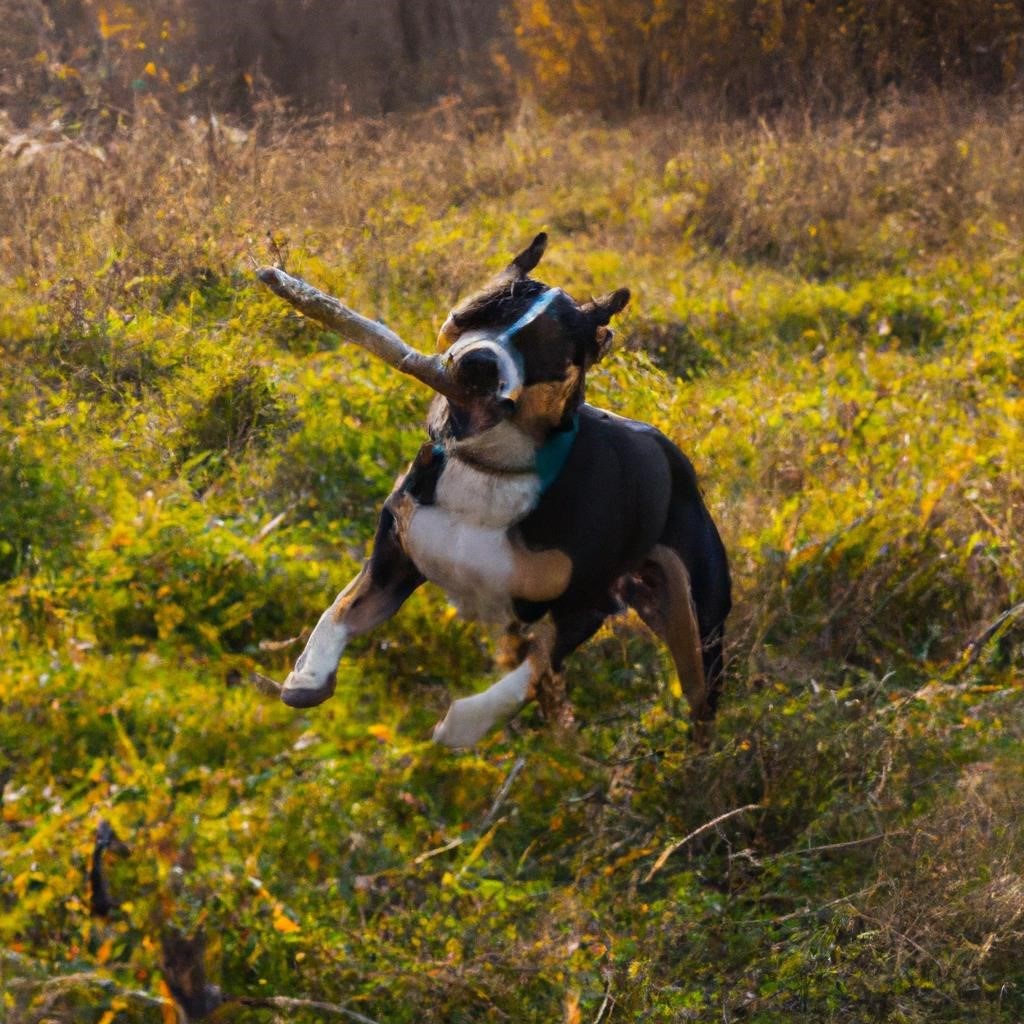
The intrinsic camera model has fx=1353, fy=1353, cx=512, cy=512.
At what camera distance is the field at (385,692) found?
3.21 meters

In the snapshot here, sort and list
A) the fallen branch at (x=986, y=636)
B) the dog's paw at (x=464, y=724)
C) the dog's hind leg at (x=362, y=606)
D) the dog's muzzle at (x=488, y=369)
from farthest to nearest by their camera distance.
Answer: the fallen branch at (x=986, y=636)
the dog's paw at (x=464, y=724)
the dog's hind leg at (x=362, y=606)
the dog's muzzle at (x=488, y=369)

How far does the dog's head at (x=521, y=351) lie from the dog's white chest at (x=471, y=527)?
10cm

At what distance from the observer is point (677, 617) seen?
3.53 meters

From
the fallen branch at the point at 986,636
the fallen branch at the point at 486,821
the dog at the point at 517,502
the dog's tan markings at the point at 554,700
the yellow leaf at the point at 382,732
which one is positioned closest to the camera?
the dog at the point at 517,502

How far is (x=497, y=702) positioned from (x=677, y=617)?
2.06 ft

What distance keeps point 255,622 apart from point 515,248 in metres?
2.81

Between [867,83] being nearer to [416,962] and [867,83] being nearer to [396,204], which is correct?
[396,204]

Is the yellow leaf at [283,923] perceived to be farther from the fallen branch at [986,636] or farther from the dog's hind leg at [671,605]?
the fallen branch at [986,636]

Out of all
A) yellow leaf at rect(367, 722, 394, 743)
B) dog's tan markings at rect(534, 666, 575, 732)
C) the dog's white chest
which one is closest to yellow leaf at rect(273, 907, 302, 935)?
yellow leaf at rect(367, 722, 394, 743)

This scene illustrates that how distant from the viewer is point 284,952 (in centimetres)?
335

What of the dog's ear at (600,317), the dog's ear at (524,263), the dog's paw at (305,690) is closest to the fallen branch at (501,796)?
the dog's paw at (305,690)

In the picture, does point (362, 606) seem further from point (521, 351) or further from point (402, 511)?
point (521, 351)

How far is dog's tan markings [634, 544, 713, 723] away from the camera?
3.46 m

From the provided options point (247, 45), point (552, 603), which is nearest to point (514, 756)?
point (552, 603)
